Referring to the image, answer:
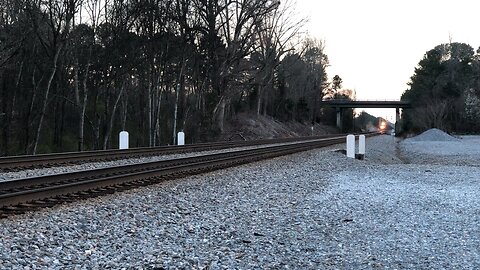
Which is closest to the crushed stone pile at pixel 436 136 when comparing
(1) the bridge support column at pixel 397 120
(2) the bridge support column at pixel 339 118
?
(2) the bridge support column at pixel 339 118

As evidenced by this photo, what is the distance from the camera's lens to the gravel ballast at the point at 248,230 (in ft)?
19.7

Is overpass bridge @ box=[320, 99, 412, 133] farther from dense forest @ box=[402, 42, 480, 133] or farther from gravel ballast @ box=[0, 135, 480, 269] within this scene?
gravel ballast @ box=[0, 135, 480, 269]

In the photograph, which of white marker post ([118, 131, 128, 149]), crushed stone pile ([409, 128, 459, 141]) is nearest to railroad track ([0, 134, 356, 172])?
white marker post ([118, 131, 128, 149])

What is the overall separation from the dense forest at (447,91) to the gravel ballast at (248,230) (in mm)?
81893

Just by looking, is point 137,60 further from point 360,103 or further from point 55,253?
point 360,103

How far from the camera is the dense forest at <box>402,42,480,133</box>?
8819 centimetres

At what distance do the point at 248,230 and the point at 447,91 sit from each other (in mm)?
95054

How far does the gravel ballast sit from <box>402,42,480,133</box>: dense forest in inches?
3224

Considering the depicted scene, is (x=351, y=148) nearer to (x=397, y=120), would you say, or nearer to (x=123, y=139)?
(x=123, y=139)

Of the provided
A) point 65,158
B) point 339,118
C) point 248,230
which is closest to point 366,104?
point 339,118

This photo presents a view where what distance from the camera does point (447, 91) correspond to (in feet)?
309

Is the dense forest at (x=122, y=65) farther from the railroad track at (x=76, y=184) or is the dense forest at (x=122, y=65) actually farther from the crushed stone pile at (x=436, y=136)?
the crushed stone pile at (x=436, y=136)

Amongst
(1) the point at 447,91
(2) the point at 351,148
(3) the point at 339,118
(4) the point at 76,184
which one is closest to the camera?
(4) the point at 76,184

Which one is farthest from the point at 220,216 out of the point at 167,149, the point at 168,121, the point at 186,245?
the point at 168,121
